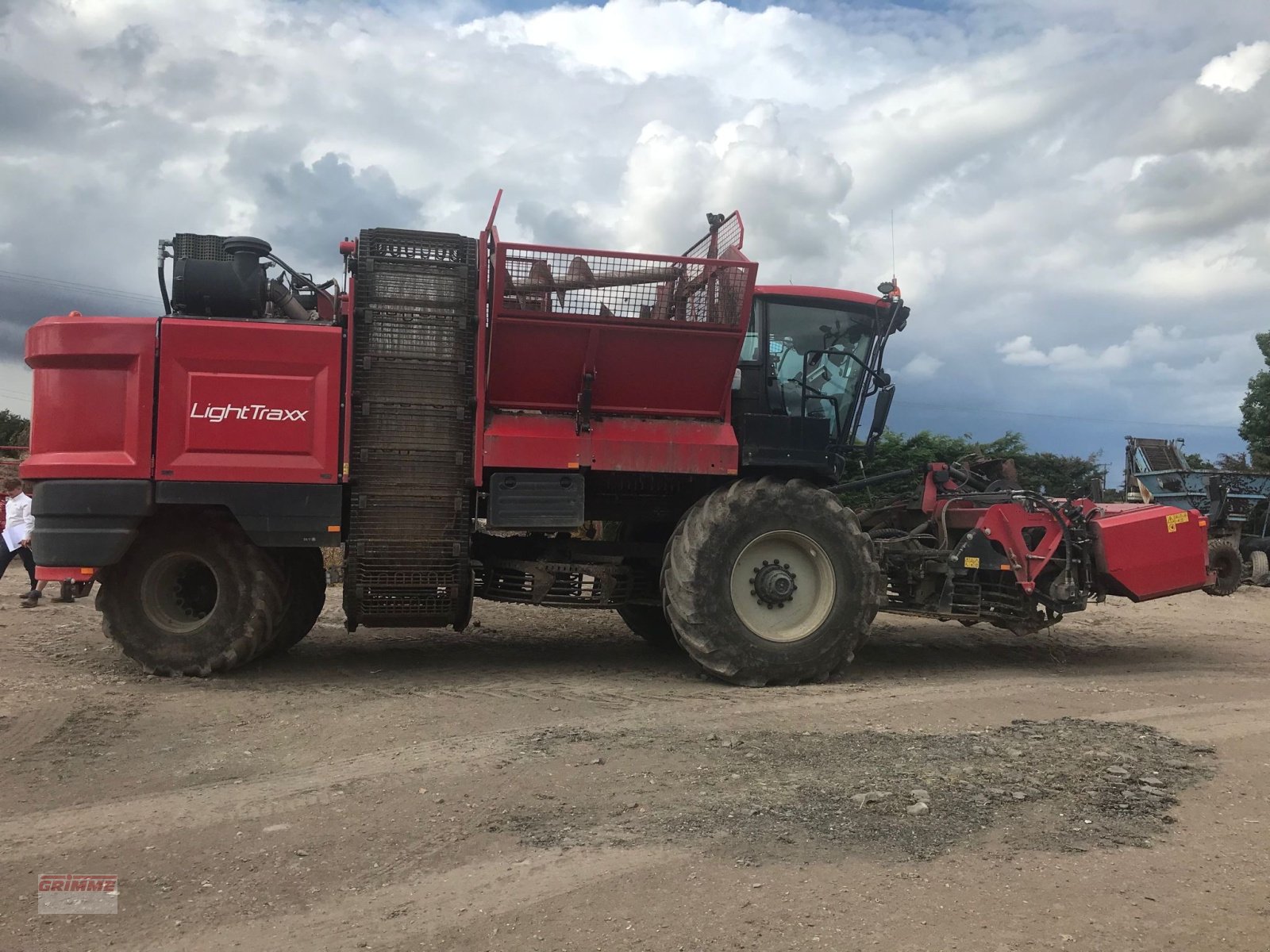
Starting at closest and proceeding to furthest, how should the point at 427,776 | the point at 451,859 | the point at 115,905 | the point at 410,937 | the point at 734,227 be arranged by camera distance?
the point at 410,937 < the point at 115,905 < the point at 451,859 < the point at 427,776 < the point at 734,227

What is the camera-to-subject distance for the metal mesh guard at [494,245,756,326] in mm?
6133

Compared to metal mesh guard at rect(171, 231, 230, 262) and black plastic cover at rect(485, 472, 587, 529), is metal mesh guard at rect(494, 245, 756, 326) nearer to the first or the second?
black plastic cover at rect(485, 472, 587, 529)

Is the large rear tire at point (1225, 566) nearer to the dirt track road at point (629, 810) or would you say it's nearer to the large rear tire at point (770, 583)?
the dirt track road at point (629, 810)

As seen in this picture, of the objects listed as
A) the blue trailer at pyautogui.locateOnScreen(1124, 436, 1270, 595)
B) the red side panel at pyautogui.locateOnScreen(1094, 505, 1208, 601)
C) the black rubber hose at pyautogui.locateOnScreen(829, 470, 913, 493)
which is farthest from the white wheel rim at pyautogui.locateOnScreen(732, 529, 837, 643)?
the blue trailer at pyautogui.locateOnScreen(1124, 436, 1270, 595)

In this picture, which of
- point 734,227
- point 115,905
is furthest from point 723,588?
point 115,905

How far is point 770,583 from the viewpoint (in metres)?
6.63

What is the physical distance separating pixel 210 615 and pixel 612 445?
2.93 meters

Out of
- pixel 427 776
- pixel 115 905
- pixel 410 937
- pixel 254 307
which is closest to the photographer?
pixel 410 937

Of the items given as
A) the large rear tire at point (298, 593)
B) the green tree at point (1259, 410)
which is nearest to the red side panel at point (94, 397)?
the large rear tire at point (298, 593)

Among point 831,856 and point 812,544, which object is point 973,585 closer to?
point 812,544

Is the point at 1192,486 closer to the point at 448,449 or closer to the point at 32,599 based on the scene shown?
the point at 448,449

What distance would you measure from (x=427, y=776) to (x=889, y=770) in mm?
2098

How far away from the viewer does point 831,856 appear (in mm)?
3396

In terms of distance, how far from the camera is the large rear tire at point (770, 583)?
644cm
